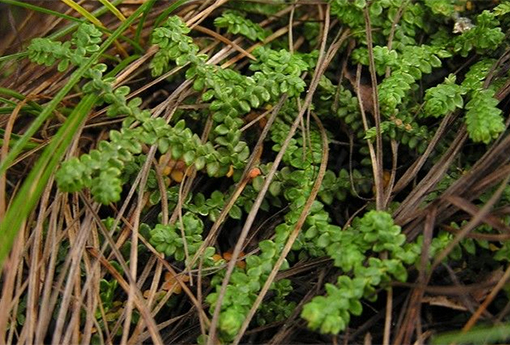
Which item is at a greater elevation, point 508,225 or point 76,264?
point 76,264

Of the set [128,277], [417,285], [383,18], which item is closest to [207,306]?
[128,277]

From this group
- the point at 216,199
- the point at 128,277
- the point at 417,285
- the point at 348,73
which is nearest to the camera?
the point at 417,285

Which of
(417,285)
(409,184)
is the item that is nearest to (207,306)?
(417,285)

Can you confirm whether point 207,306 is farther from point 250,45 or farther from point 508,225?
point 250,45

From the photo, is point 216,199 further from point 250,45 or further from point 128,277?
point 250,45

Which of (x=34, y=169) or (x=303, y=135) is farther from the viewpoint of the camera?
(x=303, y=135)

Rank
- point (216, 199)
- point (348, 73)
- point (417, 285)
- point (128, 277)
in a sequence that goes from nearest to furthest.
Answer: point (417, 285), point (128, 277), point (216, 199), point (348, 73)

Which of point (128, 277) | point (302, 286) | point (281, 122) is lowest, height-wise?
point (302, 286)

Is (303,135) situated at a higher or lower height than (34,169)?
lower

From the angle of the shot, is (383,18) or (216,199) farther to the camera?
(383,18)
